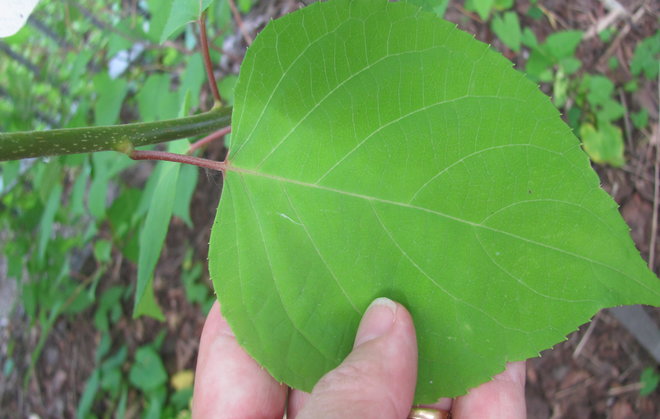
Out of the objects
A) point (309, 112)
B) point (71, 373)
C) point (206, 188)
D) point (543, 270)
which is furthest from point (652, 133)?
point (71, 373)

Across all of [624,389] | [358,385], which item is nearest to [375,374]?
[358,385]

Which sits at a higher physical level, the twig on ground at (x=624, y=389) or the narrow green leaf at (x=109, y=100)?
the narrow green leaf at (x=109, y=100)

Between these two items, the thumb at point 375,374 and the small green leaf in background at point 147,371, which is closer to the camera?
the thumb at point 375,374

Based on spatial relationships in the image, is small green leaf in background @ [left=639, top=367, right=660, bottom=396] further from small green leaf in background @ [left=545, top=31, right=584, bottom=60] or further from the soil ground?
small green leaf in background @ [left=545, top=31, right=584, bottom=60]

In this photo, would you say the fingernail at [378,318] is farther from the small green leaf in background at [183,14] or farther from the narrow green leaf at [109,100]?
the narrow green leaf at [109,100]

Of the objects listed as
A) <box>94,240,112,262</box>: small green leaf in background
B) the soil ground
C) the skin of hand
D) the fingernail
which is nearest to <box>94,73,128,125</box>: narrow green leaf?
the soil ground

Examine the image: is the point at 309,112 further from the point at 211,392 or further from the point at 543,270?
the point at 211,392

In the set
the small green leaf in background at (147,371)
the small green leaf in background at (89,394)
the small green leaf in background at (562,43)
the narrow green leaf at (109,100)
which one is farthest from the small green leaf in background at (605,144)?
the small green leaf in background at (89,394)
